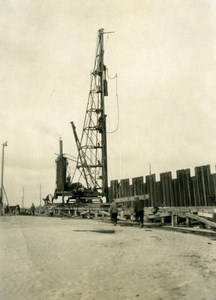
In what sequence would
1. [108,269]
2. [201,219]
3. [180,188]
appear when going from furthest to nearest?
[180,188] → [201,219] → [108,269]

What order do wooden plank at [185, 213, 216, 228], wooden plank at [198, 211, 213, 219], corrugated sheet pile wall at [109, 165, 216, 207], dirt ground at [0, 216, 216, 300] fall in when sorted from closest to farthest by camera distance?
dirt ground at [0, 216, 216, 300], wooden plank at [185, 213, 216, 228], wooden plank at [198, 211, 213, 219], corrugated sheet pile wall at [109, 165, 216, 207]

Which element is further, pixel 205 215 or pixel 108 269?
pixel 205 215

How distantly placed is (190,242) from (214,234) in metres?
2.57

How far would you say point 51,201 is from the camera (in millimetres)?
39969

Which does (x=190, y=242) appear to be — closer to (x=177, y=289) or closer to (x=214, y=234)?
(x=214, y=234)

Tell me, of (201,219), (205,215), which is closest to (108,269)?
(201,219)

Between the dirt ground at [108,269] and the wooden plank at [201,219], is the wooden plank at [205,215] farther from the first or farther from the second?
the dirt ground at [108,269]

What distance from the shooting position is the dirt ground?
21.2 ft

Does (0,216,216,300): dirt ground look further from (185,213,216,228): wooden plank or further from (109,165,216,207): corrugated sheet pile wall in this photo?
(109,165,216,207): corrugated sheet pile wall

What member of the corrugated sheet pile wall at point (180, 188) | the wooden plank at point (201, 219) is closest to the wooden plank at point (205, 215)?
the wooden plank at point (201, 219)

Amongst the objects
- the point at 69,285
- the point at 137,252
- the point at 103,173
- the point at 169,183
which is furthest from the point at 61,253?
the point at 103,173

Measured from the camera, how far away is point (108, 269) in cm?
815

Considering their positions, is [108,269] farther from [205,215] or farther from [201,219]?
[205,215]

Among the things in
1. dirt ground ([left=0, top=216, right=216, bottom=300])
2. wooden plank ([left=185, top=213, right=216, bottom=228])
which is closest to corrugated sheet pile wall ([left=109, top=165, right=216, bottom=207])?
wooden plank ([left=185, top=213, right=216, bottom=228])
